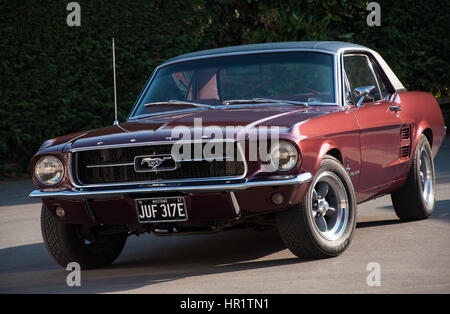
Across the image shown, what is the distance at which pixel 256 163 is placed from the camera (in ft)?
18.5

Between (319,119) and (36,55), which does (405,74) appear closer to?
(36,55)

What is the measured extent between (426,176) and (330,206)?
93.7 inches

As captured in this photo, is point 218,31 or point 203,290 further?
point 218,31

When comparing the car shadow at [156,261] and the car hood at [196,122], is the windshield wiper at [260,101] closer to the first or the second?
the car hood at [196,122]

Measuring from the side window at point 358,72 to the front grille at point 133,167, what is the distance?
1.79m

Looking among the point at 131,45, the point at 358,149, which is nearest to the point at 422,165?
the point at 358,149

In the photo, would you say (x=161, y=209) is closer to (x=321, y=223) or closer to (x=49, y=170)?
(x=49, y=170)

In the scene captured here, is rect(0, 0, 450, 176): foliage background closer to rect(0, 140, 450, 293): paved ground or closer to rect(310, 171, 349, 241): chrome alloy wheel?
rect(0, 140, 450, 293): paved ground

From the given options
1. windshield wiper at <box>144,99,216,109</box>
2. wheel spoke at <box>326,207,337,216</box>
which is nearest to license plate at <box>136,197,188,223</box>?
wheel spoke at <box>326,207,337,216</box>

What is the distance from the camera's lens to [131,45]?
14.0 metres

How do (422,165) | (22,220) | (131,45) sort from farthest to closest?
1. (131,45)
2. (22,220)
3. (422,165)

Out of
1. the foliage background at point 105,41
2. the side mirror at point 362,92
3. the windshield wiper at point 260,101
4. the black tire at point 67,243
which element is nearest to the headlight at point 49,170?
the black tire at point 67,243
